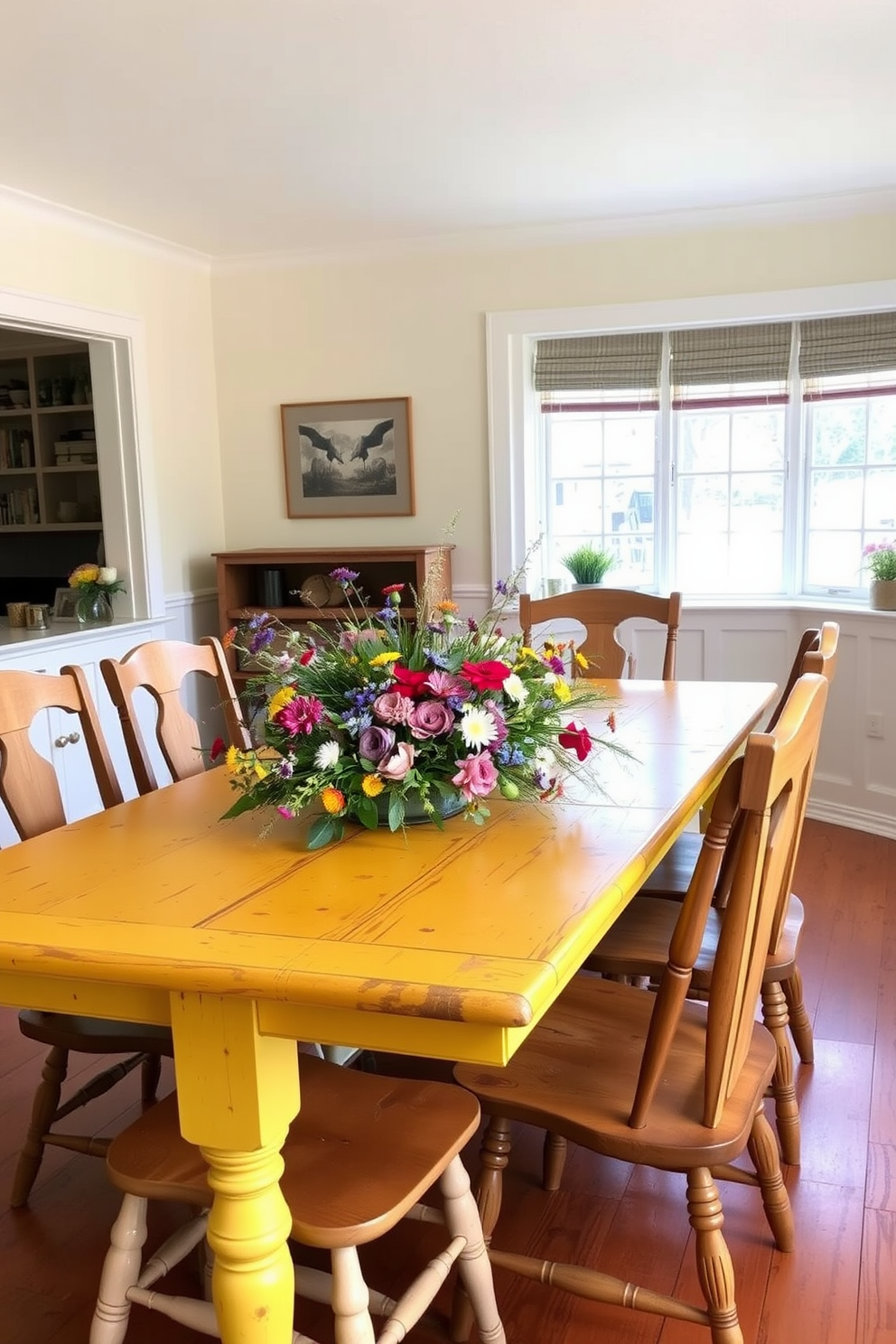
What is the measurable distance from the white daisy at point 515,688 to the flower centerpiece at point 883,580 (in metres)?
3.06

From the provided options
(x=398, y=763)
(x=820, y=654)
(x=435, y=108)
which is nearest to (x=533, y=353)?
(x=435, y=108)

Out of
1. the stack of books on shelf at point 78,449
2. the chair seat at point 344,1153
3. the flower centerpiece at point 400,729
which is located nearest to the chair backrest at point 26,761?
the flower centerpiece at point 400,729

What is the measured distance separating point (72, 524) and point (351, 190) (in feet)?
7.97

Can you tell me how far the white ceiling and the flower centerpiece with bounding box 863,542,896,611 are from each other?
4.59ft

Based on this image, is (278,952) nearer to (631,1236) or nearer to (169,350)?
(631,1236)

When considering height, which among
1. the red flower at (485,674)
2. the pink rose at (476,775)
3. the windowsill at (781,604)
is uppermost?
the red flower at (485,674)

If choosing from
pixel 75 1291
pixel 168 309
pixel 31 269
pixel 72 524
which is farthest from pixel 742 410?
pixel 75 1291

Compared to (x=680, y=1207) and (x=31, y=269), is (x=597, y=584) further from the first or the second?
(x=680, y=1207)

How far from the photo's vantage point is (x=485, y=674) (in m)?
1.63

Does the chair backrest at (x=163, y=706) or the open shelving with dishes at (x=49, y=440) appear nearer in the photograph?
the chair backrest at (x=163, y=706)

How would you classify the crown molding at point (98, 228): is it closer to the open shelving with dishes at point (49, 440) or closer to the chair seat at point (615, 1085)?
the open shelving with dishes at point (49, 440)

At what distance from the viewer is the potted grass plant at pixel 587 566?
4742 millimetres

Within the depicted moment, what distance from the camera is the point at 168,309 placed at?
487 centimetres

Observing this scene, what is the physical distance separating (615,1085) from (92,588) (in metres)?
3.71
